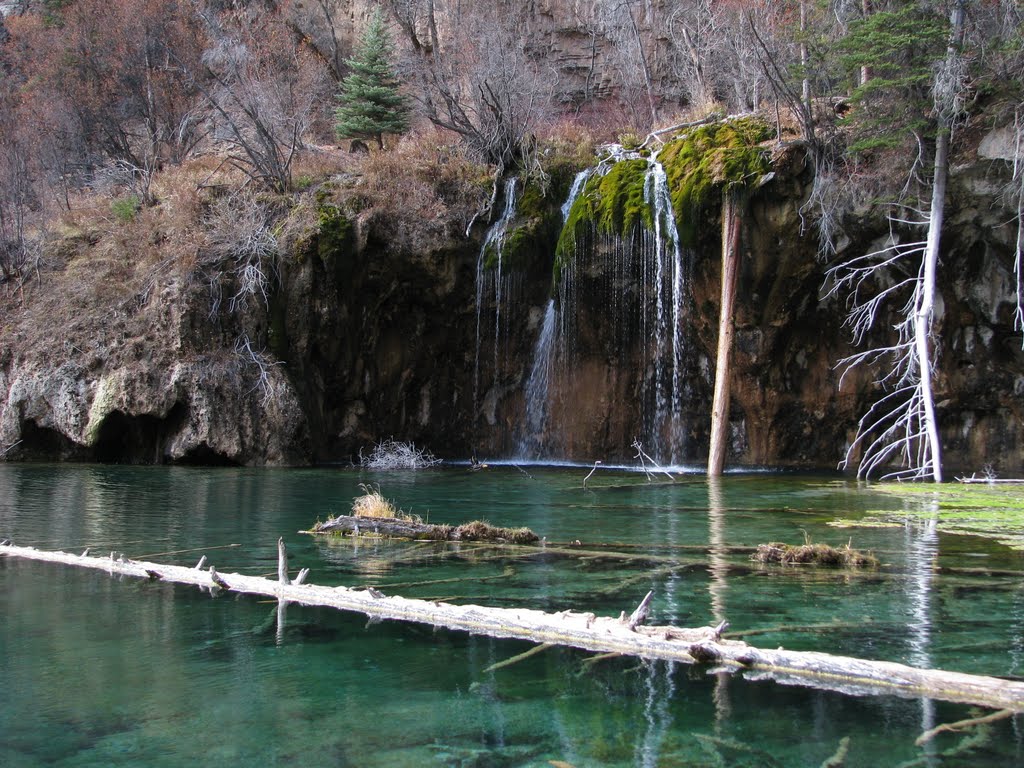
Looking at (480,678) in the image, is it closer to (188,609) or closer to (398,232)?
(188,609)

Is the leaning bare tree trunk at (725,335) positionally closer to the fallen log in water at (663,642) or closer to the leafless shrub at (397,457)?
the leafless shrub at (397,457)

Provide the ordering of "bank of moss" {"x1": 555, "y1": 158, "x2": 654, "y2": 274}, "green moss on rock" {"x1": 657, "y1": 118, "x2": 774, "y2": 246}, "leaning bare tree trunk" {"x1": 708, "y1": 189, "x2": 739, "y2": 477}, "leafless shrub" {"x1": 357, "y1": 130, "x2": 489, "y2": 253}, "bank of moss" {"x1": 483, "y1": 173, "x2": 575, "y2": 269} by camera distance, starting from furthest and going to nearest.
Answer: "leafless shrub" {"x1": 357, "y1": 130, "x2": 489, "y2": 253}
"bank of moss" {"x1": 483, "y1": 173, "x2": 575, "y2": 269}
"bank of moss" {"x1": 555, "y1": 158, "x2": 654, "y2": 274}
"green moss on rock" {"x1": 657, "y1": 118, "x2": 774, "y2": 246}
"leaning bare tree trunk" {"x1": 708, "y1": 189, "x2": 739, "y2": 477}

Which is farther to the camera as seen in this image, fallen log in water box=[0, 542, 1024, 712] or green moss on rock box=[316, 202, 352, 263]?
green moss on rock box=[316, 202, 352, 263]

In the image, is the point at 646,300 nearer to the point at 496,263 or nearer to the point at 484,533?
the point at 496,263

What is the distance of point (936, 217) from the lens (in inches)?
720

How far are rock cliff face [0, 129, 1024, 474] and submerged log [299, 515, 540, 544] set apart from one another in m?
12.9

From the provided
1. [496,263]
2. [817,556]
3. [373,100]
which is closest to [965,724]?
[817,556]

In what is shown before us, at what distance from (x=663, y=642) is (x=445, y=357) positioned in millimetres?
21691

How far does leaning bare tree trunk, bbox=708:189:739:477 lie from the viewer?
2012 cm

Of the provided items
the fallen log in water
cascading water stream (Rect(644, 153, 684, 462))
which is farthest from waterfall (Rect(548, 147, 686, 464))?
the fallen log in water

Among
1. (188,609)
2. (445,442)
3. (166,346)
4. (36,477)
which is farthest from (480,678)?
(445,442)

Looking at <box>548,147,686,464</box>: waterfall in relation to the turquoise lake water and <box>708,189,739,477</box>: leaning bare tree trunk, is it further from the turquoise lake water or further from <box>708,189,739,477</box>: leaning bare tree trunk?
the turquoise lake water

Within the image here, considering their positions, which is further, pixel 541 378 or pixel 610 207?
pixel 541 378

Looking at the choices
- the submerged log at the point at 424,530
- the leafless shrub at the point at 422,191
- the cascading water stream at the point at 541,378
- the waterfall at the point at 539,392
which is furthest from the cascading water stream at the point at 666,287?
the submerged log at the point at 424,530
